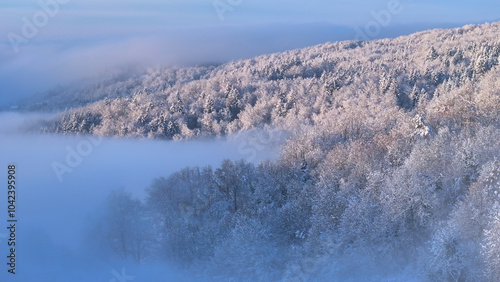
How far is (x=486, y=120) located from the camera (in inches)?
1754

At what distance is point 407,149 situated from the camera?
41.8 meters

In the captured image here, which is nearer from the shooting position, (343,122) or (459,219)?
(459,219)

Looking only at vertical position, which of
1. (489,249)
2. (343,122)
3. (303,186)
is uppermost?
(343,122)

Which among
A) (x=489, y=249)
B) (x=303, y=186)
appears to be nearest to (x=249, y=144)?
(x=303, y=186)

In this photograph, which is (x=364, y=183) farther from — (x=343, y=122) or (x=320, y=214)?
(x=343, y=122)

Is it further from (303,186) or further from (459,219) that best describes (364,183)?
(459,219)

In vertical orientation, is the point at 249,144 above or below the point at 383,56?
below

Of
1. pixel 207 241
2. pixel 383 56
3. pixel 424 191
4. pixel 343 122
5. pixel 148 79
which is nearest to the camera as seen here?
pixel 424 191

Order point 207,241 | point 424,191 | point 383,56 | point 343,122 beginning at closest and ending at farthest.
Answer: point 424,191 < point 207,241 < point 343,122 < point 383,56

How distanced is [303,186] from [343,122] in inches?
659

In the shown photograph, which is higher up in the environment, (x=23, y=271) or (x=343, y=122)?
(x=343, y=122)

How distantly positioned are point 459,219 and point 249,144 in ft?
174

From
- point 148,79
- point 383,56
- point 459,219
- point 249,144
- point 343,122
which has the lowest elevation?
point 459,219

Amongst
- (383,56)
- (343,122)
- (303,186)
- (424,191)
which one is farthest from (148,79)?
(424,191)
